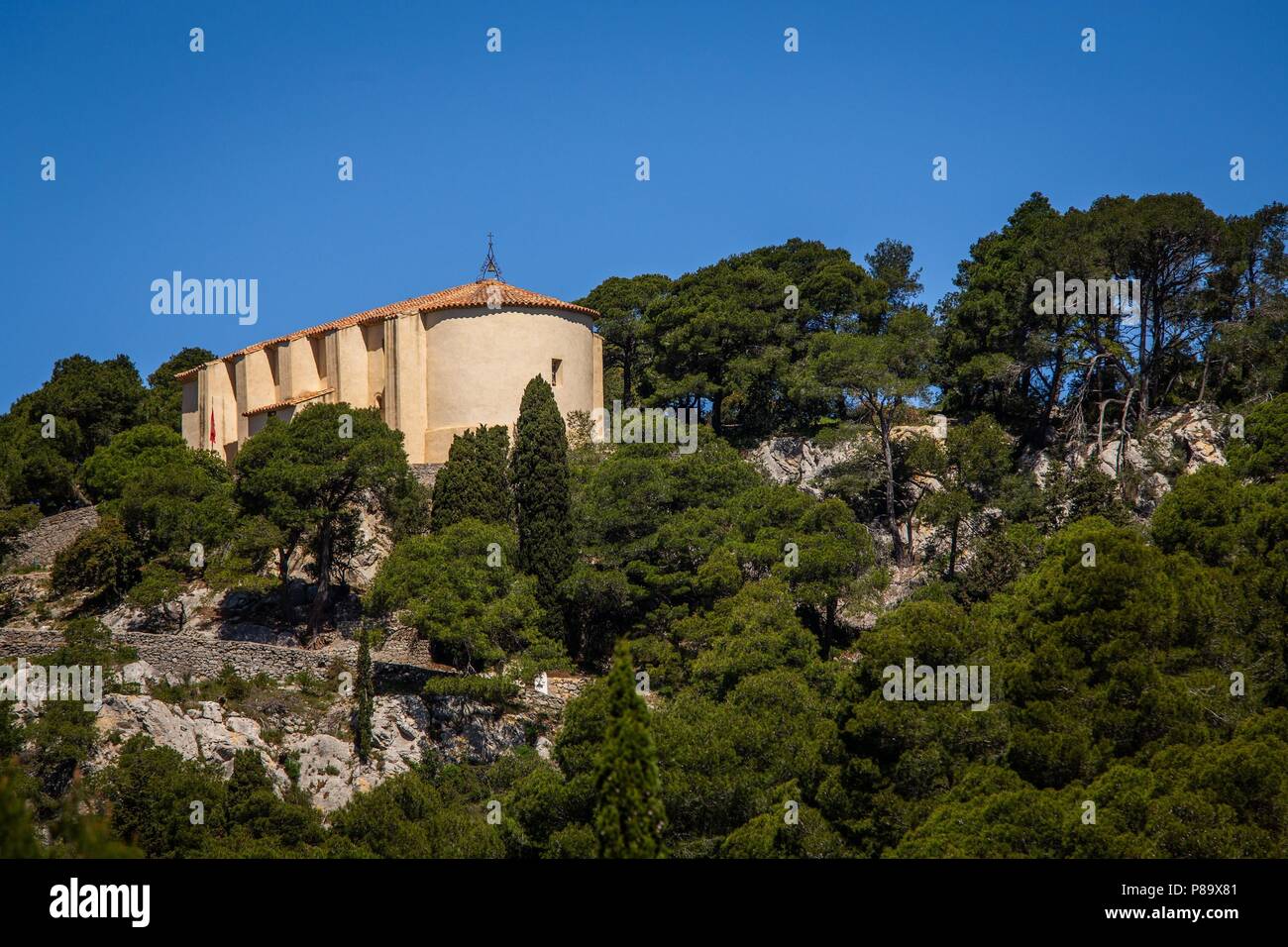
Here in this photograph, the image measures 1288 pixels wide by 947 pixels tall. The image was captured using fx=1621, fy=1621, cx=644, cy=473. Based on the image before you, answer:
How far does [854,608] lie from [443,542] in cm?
1068

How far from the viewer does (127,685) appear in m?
35.3

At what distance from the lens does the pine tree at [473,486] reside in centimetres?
4441

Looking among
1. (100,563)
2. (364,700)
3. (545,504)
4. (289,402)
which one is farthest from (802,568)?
(289,402)

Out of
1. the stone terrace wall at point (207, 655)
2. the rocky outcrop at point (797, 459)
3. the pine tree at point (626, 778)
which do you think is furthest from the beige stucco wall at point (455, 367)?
the pine tree at point (626, 778)

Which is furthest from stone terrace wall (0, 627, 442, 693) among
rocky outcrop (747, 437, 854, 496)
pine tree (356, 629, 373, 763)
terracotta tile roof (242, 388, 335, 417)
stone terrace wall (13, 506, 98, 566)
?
terracotta tile roof (242, 388, 335, 417)

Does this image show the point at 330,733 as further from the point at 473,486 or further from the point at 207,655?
the point at 473,486

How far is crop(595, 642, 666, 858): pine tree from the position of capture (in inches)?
908

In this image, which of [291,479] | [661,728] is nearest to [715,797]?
[661,728]

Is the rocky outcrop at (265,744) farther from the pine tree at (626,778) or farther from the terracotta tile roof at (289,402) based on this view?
Result: the terracotta tile roof at (289,402)

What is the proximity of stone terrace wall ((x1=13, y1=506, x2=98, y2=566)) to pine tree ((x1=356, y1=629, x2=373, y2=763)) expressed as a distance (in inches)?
617

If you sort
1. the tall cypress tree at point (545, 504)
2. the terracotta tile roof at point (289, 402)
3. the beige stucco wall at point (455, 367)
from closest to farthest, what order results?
the tall cypress tree at point (545, 504), the beige stucco wall at point (455, 367), the terracotta tile roof at point (289, 402)

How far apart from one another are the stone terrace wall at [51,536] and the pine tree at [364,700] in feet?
51.4
